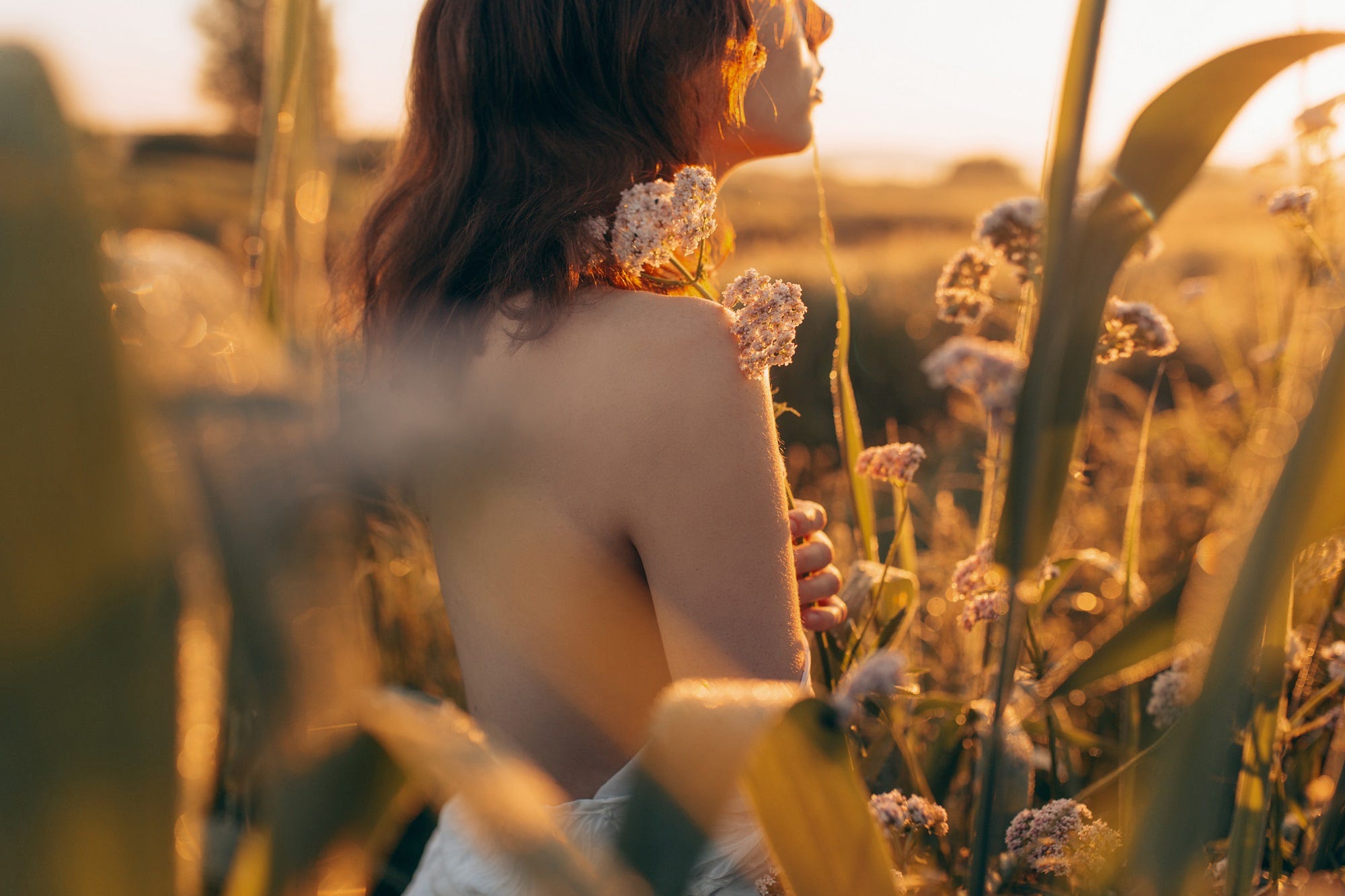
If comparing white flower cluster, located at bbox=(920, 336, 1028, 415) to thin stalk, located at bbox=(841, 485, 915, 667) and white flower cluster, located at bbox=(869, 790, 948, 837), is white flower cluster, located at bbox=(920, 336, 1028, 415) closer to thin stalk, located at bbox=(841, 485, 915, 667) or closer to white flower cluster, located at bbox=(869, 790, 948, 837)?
thin stalk, located at bbox=(841, 485, 915, 667)

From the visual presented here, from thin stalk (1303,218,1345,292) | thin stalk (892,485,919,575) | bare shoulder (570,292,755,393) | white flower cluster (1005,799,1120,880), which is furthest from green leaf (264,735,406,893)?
thin stalk (1303,218,1345,292)

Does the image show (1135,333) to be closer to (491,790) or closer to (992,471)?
(992,471)

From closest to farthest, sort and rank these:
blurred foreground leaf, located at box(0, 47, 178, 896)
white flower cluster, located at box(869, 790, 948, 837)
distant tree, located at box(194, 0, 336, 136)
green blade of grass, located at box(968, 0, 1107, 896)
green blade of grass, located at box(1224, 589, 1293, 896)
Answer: blurred foreground leaf, located at box(0, 47, 178, 896) < green blade of grass, located at box(968, 0, 1107, 896) < green blade of grass, located at box(1224, 589, 1293, 896) < white flower cluster, located at box(869, 790, 948, 837) < distant tree, located at box(194, 0, 336, 136)

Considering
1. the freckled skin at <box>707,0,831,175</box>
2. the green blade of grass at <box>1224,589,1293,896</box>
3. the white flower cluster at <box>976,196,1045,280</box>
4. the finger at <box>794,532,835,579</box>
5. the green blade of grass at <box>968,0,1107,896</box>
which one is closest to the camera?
the green blade of grass at <box>968,0,1107,896</box>

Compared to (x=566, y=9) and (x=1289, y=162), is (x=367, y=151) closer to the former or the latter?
(x=566, y=9)

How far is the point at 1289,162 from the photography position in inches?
52.8

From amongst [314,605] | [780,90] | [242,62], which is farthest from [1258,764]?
[242,62]

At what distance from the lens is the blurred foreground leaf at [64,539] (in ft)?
0.51

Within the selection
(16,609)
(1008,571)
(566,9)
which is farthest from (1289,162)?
(16,609)

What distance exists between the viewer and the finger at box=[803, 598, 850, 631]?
118cm

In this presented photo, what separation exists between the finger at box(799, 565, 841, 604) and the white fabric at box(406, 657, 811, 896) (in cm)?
14

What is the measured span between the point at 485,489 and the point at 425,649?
2.09 metres

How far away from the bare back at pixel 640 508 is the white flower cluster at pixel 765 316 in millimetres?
46

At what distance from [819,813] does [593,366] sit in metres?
0.82
